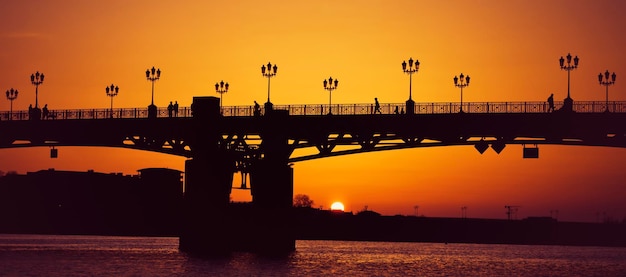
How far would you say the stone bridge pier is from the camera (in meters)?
90.0

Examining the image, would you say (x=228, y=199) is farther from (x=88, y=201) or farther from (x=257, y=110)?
(x=88, y=201)

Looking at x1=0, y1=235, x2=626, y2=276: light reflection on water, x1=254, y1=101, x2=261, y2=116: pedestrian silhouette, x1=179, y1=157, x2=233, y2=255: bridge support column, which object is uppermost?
x1=254, y1=101, x2=261, y2=116: pedestrian silhouette

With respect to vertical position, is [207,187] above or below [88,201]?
above

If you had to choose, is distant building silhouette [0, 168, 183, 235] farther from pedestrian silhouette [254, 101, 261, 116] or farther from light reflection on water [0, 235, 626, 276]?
pedestrian silhouette [254, 101, 261, 116]

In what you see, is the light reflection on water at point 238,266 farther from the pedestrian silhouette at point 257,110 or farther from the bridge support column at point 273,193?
A: the pedestrian silhouette at point 257,110

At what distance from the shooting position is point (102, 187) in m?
192

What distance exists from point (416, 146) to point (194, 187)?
19.2 metres

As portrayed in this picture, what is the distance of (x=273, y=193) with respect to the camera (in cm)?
9006

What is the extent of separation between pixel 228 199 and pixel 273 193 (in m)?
4.04

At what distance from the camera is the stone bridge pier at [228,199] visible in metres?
90.0

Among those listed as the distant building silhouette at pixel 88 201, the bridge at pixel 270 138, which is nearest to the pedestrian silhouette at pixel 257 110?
the bridge at pixel 270 138

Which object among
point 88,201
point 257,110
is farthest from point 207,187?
point 88,201

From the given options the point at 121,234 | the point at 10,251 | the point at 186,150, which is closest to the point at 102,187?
the point at 121,234

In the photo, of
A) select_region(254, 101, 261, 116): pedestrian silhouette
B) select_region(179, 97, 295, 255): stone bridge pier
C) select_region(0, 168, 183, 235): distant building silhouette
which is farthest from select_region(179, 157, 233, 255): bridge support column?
select_region(0, 168, 183, 235): distant building silhouette
